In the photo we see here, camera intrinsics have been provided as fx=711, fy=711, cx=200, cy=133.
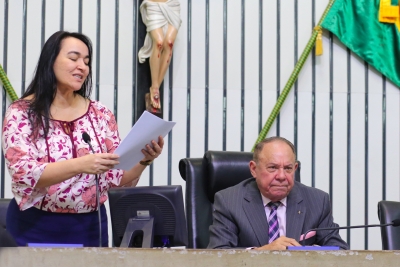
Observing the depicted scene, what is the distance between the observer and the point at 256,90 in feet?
15.6

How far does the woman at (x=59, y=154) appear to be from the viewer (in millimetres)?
2492

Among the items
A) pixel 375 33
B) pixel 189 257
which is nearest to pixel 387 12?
pixel 375 33

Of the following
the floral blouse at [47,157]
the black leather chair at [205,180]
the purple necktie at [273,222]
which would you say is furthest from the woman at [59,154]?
the purple necktie at [273,222]

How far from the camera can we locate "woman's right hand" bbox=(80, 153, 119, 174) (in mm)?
2445

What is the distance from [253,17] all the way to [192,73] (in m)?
0.56

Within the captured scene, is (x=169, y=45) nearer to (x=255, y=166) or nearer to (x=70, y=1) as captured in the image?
(x=70, y=1)

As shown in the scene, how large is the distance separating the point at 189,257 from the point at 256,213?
1475mm

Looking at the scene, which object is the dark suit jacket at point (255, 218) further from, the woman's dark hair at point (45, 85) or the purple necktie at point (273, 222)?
the woman's dark hair at point (45, 85)

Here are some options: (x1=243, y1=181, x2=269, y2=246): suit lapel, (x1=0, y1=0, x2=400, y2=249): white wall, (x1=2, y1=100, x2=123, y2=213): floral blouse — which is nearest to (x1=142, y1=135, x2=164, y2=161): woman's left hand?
(x1=2, y1=100, x2=123, y2=213): floral blouse

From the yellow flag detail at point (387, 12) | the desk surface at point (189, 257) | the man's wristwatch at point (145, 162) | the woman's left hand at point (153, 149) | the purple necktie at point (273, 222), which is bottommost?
the purple necktie at point (273, 222)

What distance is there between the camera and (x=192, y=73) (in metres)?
4.70

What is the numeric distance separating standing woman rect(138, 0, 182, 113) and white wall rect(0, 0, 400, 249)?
0.15 meters

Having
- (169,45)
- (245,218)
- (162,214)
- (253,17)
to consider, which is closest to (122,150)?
(162,214)

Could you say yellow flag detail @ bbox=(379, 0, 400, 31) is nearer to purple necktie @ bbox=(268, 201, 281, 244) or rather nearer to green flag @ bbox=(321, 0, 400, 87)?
green flag @ bbox=(321, 0, 400, 87)
